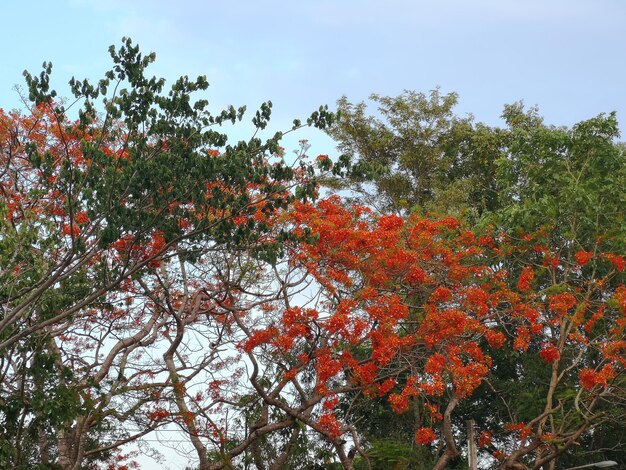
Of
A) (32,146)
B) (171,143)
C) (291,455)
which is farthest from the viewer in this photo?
(291,455)

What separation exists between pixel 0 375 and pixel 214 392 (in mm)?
3893

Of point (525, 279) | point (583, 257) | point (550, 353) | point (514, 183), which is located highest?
point (514, 183)

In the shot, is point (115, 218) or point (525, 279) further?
point (525, 279)

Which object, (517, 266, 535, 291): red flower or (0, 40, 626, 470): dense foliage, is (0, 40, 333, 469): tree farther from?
(517, 266, 535, 291): red flower

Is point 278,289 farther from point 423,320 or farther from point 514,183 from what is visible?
point 514,183

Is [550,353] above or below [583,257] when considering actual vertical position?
below

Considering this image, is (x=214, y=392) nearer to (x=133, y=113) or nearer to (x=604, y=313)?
(x=133, y=113)

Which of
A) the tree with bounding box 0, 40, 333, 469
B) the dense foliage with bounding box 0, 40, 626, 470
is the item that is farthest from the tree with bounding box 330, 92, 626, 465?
the tree with bounding box 0, 40, 333, 469

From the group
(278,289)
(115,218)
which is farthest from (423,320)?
(115,218)

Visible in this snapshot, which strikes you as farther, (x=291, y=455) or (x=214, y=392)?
Answer: (x=291, y=455)

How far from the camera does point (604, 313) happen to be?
1688 cm

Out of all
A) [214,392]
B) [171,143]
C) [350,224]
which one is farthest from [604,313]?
[171,143]

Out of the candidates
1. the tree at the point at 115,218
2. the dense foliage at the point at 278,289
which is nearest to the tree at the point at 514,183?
the dense foliage at the point at 278,289

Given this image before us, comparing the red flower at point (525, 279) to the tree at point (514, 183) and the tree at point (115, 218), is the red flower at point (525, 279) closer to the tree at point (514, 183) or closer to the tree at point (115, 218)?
the tree at point (514, 183)
